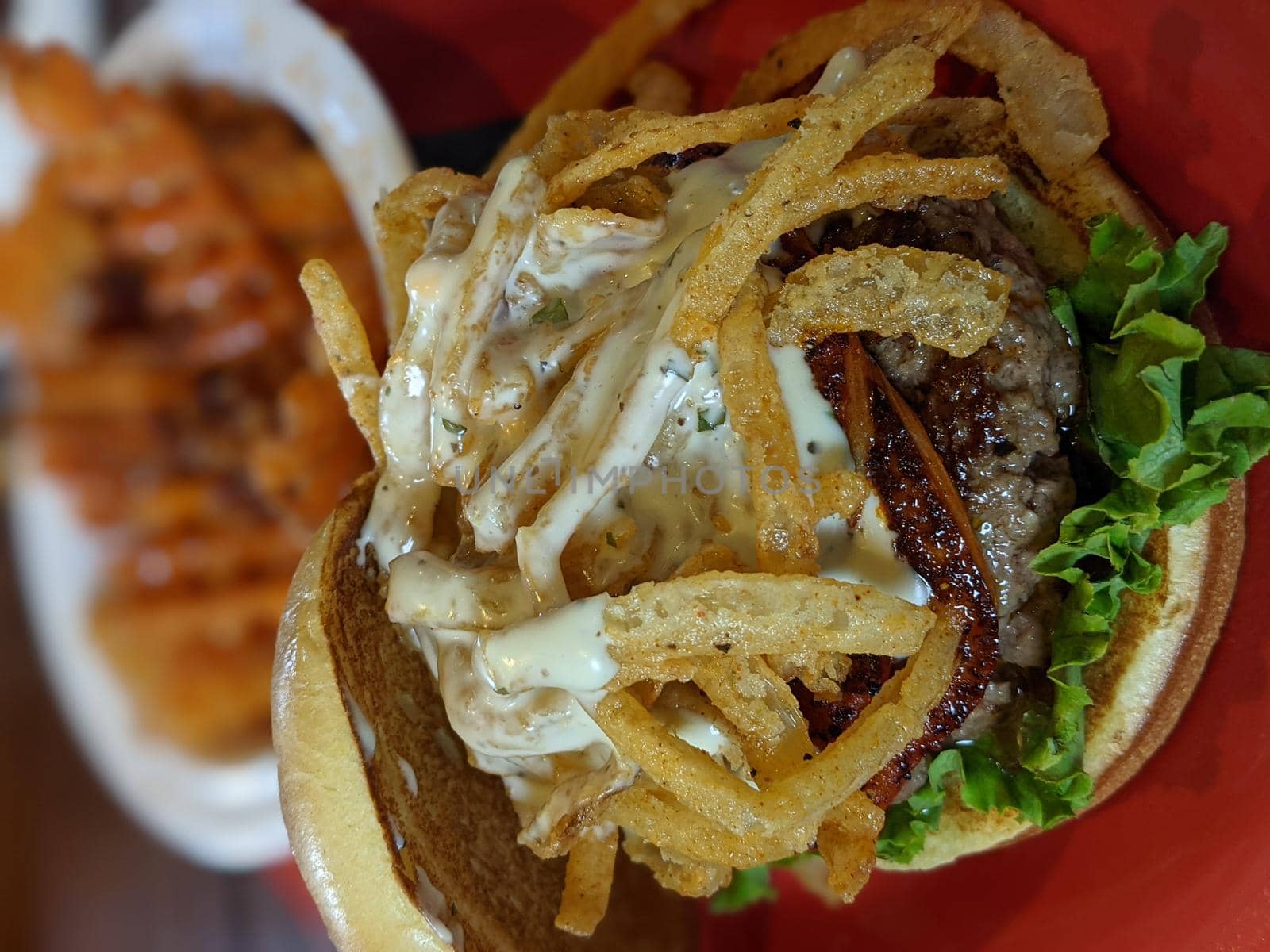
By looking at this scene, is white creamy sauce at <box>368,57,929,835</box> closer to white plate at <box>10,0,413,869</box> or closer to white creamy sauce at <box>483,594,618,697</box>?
white creamy sauce at <box>483,594,618,697</box>

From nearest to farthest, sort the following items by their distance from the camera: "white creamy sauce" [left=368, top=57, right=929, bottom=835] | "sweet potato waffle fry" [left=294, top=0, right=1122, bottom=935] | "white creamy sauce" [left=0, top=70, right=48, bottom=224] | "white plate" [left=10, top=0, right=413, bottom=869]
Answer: "sweet potato waffle fry" [left=294, top=0, right=1122, bottom=935] → "white creamy sauce" [left=368, top=57, right=929, bottom=835] → "white plate" [left=10, top=0, right=413, bottom=869] → "white creamy sauce" [left=0, top=70, right=48, bottom=224]

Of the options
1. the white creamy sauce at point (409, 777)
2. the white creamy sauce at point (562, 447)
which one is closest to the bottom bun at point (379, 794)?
the white creamy sauce at point (409, 777)

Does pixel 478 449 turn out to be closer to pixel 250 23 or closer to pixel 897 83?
pixel 897 83

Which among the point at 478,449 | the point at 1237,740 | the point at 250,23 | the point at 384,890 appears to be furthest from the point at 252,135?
the point at 1237,740

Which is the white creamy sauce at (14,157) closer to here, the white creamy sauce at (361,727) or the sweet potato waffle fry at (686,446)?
the sweet potato waffle fry at (686,446)

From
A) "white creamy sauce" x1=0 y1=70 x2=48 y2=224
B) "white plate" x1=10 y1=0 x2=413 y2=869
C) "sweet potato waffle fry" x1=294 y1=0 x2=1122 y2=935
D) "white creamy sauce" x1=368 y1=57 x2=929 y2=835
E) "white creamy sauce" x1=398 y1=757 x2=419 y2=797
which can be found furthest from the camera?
"white creamy sauce" x1=0 y1=70 x2=48 y2=224

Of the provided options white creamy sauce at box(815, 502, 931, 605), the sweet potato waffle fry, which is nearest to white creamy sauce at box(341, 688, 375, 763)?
the sweet potato waffle fry

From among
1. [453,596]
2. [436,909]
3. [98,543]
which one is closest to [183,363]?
[98,543]
